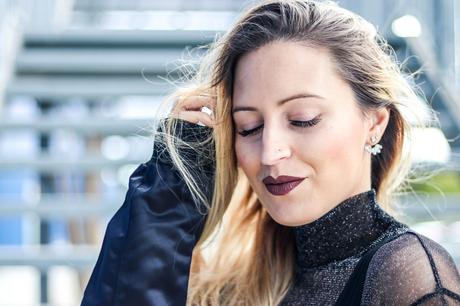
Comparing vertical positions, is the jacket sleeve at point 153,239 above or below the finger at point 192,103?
below

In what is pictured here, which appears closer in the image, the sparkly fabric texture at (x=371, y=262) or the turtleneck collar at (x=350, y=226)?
the sparkly fabric texture at (x=371, y=262)

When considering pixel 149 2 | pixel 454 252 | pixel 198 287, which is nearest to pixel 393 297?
pixel 198 287

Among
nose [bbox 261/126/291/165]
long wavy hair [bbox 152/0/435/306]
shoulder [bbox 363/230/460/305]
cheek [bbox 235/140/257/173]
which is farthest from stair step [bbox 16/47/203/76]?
shoulder [bbox 363/230/460/305]

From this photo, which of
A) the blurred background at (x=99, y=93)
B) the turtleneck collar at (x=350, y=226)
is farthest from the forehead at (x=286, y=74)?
the blurred background at (x=99, y=93)

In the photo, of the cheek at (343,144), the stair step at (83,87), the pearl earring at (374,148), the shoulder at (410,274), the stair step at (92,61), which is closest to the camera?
the shoulder at (410,274)

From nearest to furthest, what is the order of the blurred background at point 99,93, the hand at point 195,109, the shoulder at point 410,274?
1. the shoulder at point 410,274
2. the hand at point 195,109
3. the blurred background at point 99,93

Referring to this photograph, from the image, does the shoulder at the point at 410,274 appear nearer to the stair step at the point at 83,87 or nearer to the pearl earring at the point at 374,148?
the pearl earring at the point at 374,148

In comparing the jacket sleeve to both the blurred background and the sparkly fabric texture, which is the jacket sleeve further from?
the blurred background

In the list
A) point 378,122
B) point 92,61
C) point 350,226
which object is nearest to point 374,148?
point 378,122

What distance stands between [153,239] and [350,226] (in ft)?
1.44

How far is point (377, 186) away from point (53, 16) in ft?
10.6

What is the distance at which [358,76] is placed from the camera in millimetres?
1771

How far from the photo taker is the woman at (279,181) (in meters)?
1.68

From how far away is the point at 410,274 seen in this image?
1442 mm
